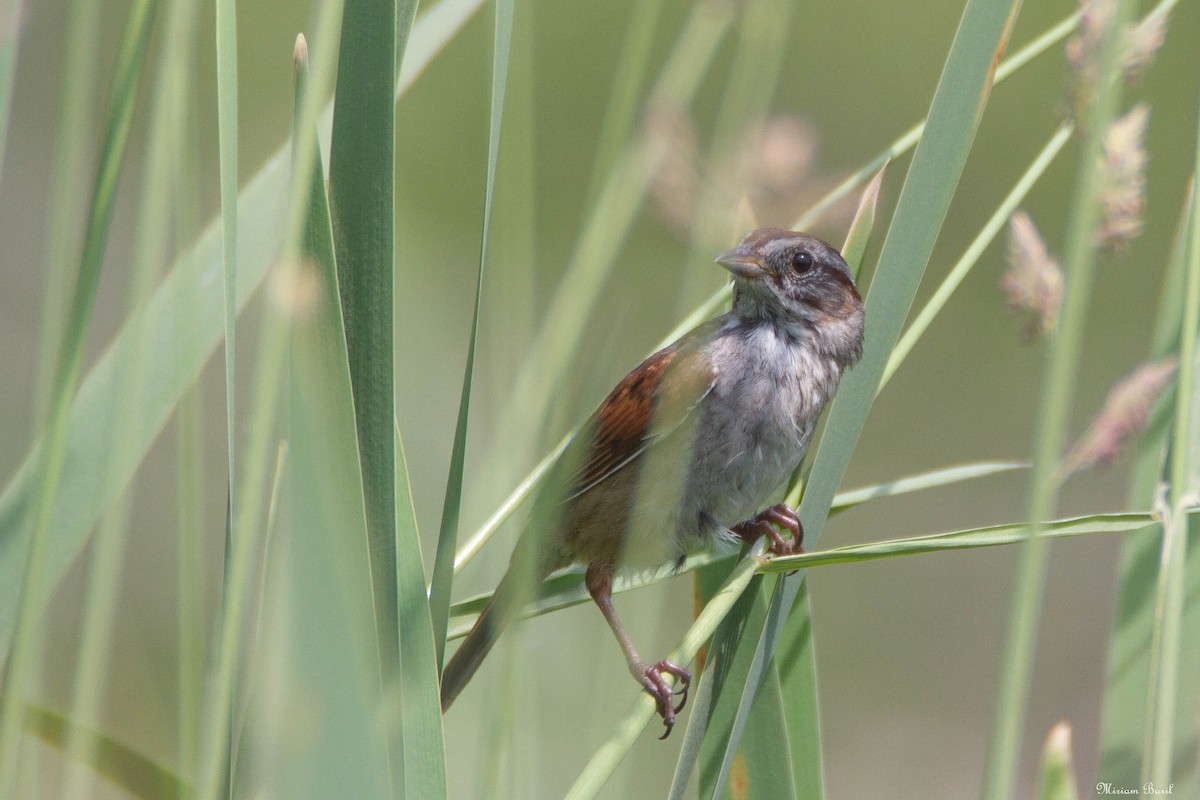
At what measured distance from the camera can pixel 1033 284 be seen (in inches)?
52.8

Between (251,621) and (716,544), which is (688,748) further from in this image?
(716,544)

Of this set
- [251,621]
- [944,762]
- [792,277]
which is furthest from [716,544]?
[944,762]

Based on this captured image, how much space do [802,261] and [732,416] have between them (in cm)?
44

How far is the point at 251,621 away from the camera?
1577 mm

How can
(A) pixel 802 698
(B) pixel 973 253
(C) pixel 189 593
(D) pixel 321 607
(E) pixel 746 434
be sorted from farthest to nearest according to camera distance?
(E) pixel 746 434
(B) pixel 973 253
(A) pixel 802 698
(C) pixel 189 593
(D) pixel 321 607

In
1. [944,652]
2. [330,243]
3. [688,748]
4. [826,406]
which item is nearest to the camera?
[330,243]

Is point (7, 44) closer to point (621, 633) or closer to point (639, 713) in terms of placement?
point (639, 713)

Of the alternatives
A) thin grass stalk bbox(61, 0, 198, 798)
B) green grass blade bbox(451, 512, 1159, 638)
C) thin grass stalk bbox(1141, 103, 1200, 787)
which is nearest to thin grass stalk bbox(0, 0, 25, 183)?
thin grass stalk bbox(61, 0, 198, 798)

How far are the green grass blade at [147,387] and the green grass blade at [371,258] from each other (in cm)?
18

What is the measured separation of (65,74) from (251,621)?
759 mm

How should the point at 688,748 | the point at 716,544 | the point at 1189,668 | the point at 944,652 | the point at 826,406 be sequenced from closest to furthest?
the point at 688,748
the point at 1189,668
the point at 716,544
the point at 826,406
the point at 944,652

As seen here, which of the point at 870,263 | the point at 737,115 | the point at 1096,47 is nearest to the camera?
the point at 1096,47

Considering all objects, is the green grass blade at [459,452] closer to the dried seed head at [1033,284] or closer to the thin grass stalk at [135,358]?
the thin grass stalk at [135,358]

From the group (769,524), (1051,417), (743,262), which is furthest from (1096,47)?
(769,524)
